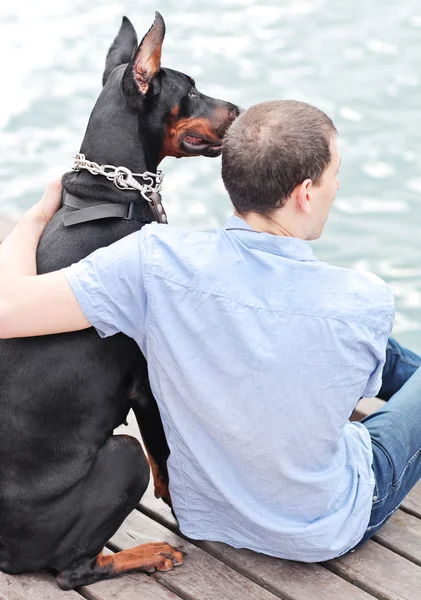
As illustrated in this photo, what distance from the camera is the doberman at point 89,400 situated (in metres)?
2.15

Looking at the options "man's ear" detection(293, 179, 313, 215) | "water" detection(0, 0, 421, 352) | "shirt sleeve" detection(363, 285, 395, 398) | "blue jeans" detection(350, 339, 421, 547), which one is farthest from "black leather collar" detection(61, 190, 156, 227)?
"water" detection(0, 0, 421, 352)

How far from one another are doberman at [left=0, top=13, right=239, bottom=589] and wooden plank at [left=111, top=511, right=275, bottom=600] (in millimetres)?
46

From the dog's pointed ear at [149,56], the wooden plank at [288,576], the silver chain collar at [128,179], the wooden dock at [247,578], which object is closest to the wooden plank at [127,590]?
the wooden dock at [247,578]

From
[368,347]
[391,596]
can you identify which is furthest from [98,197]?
[391,596]

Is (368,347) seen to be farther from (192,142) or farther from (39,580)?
(39,580)

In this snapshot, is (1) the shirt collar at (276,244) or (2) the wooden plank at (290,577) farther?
(2) the wooden plank at (290,577)

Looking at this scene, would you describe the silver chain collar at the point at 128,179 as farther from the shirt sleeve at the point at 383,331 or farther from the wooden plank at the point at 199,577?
the wooden plank at the point at 199,577

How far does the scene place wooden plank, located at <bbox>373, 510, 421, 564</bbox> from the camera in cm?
250

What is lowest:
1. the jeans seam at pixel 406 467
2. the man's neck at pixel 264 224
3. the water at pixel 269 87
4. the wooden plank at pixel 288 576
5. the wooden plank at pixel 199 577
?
the water at pixel 269 87

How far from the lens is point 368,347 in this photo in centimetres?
199

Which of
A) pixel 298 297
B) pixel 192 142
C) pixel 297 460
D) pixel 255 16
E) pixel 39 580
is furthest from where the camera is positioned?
pixel 255 16

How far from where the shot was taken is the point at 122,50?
101 inches

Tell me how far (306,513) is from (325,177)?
2.60ft

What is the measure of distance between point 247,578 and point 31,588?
0.53 meters
